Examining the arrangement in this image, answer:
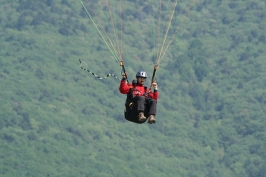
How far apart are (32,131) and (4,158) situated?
1209cm

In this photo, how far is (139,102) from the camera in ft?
109

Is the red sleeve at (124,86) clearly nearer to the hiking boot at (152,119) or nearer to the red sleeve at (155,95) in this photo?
the red sleeve at (155,95)

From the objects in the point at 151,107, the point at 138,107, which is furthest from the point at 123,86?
the point at 151,107

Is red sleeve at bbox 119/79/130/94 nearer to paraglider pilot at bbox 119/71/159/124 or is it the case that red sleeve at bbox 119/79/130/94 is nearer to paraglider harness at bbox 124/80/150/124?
paraglider pilot at bbox 119/71/159/124

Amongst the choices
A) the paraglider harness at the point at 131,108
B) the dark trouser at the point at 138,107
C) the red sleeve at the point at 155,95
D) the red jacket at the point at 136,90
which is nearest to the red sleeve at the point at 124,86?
the red jacket at the point at 136,90

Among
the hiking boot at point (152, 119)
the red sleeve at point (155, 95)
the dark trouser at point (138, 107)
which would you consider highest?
the red sleeve at point (155, 95)

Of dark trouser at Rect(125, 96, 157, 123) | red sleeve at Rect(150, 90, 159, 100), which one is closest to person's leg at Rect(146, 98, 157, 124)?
dark trouser at Rect(125, 96, 157, 123)

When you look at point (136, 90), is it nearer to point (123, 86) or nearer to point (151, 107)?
point (123, 86)

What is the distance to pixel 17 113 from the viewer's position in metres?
199

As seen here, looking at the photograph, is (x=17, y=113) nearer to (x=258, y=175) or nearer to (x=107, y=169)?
(x=107, y=169)

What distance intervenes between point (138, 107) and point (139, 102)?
7.4 inches

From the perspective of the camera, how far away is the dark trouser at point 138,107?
33219mm

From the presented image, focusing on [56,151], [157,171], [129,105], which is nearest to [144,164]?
[157,171]

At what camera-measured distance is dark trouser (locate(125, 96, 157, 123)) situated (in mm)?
33219
